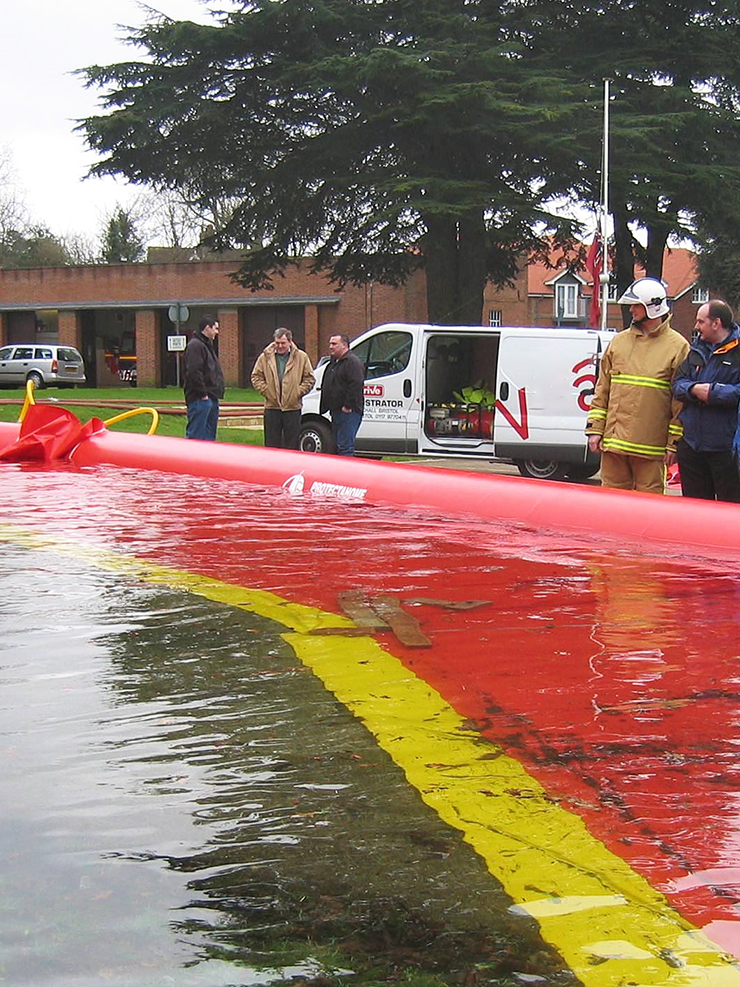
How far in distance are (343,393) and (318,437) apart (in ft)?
9.29

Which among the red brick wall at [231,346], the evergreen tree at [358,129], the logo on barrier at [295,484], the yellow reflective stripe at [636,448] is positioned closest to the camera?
the yellow reflective stripe at [636,448]

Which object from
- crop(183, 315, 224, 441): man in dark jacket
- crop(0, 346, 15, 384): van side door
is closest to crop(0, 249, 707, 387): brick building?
crop(0, 346, 15, 384): van side door

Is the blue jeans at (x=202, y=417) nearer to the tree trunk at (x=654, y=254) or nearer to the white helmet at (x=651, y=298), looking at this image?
the white helmet at (x=651, y=298)

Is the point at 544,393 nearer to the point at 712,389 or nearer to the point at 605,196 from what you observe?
the point at 712,389

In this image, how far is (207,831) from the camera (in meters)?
2.91

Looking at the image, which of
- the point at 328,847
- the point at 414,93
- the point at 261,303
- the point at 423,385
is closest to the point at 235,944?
the point at 328,847

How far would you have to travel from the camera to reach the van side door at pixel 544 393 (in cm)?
1565

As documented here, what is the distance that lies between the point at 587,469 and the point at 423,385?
238cm

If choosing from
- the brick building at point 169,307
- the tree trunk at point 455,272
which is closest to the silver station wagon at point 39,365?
the brick building at point 169,307

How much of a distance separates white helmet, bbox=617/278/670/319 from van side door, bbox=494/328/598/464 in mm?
8147

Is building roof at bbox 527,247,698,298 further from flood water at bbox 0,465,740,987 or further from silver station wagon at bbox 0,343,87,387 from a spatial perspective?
flood water at bbox 0,465,740,987

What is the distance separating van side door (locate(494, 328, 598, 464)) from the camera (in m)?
15.6

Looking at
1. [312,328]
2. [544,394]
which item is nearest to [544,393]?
[544,394]

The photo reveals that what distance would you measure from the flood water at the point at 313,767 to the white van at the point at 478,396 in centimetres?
937
